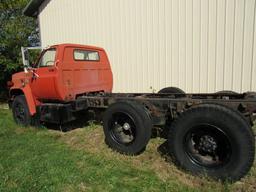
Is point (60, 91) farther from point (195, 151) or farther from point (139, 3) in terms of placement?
point (139, 3)

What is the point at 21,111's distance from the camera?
778 cm

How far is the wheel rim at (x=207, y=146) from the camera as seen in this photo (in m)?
4.10

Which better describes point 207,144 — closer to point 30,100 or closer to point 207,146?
point 207,146

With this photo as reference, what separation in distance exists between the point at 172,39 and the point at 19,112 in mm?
4874

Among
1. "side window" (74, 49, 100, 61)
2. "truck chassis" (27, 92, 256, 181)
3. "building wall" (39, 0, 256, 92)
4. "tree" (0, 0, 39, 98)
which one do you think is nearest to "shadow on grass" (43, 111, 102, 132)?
"side window" (74, 49, 100, 61)

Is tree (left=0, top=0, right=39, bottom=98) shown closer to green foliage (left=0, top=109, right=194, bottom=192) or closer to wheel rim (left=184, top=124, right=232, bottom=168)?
green foliage (left=0, top=109, right=194, bottom=192)

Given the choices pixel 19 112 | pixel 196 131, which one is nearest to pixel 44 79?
pixel 19 112

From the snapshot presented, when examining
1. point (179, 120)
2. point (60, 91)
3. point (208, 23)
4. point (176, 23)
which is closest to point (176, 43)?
point (176, 23)

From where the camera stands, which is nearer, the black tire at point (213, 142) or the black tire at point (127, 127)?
the black tire at point (213, 142)

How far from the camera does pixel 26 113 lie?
757cm

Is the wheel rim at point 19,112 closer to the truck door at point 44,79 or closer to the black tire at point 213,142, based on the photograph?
the truck door at point 44,79

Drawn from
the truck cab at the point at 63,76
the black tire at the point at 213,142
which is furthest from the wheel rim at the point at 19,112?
the black tire at the point at 213,142

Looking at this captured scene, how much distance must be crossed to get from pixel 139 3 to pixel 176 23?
146 cm

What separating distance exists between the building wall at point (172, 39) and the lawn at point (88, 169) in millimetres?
2880
